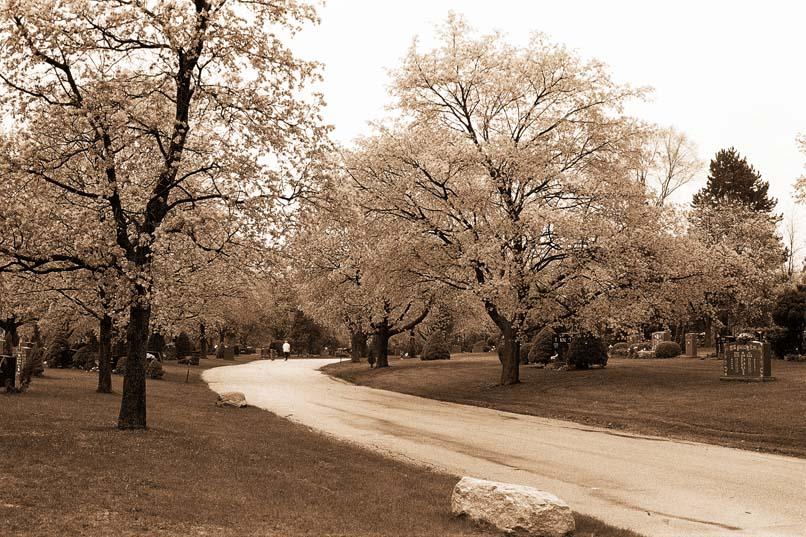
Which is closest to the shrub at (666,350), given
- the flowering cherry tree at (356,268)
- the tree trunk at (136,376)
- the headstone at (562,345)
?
the headstone at (562,345)

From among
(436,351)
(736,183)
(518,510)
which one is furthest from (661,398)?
(736,183)

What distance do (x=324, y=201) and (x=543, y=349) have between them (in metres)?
24.7

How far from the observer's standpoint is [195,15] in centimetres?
1562

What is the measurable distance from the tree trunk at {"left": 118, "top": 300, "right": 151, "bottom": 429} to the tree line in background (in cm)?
5

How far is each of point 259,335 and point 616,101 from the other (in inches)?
3022

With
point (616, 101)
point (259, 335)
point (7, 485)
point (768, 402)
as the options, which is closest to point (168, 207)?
point (7, 485)

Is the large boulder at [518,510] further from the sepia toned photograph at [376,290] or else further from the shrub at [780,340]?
the shrub at [780,340]

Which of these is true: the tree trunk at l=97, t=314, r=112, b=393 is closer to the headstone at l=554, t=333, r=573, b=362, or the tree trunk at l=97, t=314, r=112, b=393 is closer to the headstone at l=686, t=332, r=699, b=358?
the headstone at l=554, t=333, r=573, b=362

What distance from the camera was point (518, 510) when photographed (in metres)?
8.84

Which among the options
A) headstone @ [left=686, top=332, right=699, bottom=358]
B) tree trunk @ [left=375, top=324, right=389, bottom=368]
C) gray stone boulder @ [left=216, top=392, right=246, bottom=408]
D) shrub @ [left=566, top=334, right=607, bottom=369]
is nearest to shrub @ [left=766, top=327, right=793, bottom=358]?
headstone @ [left=686, top=332, right=699, bottom=358]

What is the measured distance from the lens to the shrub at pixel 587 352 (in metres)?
33.6

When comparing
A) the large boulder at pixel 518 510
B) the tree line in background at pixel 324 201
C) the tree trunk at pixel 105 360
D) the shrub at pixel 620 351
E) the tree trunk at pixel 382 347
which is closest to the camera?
the large boulder at pixel 518 510

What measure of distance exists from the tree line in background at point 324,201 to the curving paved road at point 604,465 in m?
5.02

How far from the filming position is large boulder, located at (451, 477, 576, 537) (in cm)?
873
